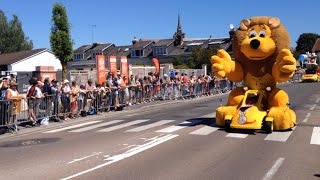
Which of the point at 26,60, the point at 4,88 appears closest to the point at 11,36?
the point at 26,60

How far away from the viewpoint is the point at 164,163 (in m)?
9.27

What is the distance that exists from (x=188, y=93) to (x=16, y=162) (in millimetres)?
21097

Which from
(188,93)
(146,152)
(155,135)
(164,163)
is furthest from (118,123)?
(188,93)

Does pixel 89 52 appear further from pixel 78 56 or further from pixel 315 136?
pixel 315 136

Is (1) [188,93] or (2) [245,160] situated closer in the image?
(2) [245,160]

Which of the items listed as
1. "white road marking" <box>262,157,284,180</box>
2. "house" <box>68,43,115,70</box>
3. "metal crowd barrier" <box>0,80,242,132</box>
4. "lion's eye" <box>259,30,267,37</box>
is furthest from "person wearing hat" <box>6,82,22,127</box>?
"house" <box>68,43,115,70</box>

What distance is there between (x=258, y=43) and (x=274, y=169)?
637 centimetres

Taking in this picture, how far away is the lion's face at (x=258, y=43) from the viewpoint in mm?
14352

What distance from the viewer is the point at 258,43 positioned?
14.3 m

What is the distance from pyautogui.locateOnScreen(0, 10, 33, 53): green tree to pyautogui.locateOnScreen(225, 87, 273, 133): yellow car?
71066 millimetres

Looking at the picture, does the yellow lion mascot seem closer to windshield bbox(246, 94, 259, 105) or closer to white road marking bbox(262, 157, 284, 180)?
windshield bbox(246, 94, 259, 105)

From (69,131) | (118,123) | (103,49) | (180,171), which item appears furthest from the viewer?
(103,49)

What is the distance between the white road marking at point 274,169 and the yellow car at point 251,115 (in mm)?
3723

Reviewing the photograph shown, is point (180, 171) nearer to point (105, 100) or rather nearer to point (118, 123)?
point (118, 123)
